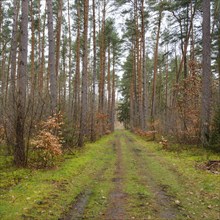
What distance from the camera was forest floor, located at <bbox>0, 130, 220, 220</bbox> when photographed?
200 inches

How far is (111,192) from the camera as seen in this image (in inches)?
255

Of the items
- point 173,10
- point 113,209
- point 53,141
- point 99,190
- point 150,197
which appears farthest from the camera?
point 173,10

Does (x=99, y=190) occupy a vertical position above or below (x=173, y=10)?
below

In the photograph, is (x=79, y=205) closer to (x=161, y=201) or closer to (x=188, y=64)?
(x=161, y=201)

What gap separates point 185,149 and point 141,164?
409cm

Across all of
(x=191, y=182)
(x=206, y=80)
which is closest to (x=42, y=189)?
(x=191, y=182)

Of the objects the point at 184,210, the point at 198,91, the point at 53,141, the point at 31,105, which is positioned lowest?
the point at 184,210

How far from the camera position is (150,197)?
6113mm

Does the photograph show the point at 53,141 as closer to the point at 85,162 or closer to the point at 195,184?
the point at 85,162

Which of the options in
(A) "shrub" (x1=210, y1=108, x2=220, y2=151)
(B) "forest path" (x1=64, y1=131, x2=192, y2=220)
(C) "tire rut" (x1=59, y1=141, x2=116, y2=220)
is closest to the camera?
(C) "tire rut" (x1=59, y1=141, x2=116, y2=220)

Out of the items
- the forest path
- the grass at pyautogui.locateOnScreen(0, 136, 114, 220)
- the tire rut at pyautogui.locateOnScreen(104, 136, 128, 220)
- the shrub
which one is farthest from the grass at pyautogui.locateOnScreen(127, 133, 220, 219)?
the grass at pyautogui.locateOnScreen(0, 136, 114, 220)

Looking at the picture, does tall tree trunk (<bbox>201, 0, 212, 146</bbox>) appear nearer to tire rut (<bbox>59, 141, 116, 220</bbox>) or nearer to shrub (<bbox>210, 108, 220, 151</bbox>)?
shrub (<bbox>210, 108, 220, 151</bbox>)

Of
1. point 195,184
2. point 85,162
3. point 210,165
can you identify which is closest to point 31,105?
point 85,162

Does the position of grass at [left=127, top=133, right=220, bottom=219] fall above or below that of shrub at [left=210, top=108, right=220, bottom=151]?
below
